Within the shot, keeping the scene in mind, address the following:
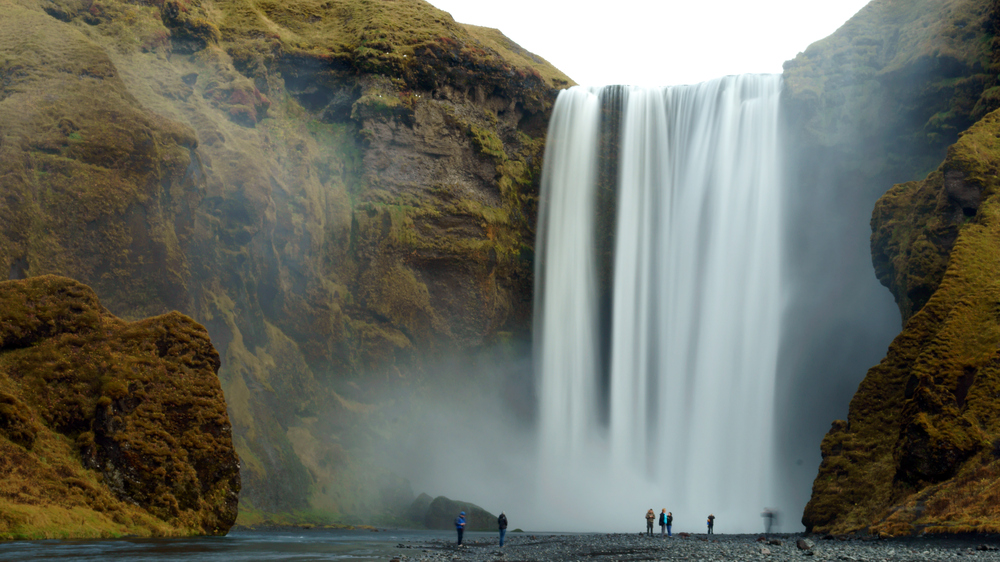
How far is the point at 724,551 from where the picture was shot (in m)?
20.0

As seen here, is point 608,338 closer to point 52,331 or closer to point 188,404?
point 188,404

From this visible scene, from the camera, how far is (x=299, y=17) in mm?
50500

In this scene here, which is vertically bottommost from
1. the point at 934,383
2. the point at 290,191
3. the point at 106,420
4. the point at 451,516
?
the point at 451,516

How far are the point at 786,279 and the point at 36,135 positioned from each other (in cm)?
3679

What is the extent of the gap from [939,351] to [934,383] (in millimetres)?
1663

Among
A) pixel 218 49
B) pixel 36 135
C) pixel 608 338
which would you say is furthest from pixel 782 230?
pixel 36 135

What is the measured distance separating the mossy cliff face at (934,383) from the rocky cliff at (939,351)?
0.13 feet

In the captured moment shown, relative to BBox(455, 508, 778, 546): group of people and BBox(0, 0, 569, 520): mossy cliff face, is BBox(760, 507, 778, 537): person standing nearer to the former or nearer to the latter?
BBox(455, 508, 778, 546): group of people

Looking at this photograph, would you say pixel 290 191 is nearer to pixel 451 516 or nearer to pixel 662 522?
pixel 451 516

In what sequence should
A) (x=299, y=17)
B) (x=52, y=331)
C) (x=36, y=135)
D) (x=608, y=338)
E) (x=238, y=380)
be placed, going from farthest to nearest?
(x=299, y=17) < (x=608, y=338) < (x=238, y=380) < (x=36, y=135) < (x=52, y=331)

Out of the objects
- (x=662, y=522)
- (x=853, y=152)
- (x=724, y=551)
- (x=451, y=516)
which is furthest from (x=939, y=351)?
(x=451, y=516)

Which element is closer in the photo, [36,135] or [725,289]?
[36,135]

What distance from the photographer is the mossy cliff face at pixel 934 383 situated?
71.2ft

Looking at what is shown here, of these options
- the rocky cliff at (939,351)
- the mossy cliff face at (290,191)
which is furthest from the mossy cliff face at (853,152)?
the mossy cliff face at (290,191)
